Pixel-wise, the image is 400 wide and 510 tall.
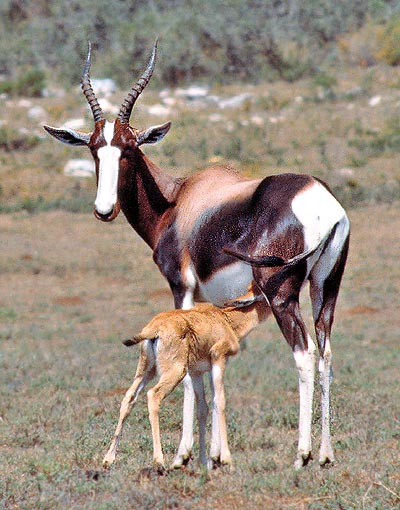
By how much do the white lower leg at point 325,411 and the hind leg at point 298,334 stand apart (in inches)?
5.9

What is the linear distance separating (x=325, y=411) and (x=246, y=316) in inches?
30.8

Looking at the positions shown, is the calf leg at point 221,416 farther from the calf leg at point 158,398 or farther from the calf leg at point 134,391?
the calf leg at point 134,391

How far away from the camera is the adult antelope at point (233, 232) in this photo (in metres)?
6.16

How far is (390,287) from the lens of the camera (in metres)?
15.2

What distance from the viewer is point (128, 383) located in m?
10.1

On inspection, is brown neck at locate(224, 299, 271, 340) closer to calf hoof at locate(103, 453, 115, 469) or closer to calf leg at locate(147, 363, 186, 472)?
calf leg at locate(147, 363, 186, 472)

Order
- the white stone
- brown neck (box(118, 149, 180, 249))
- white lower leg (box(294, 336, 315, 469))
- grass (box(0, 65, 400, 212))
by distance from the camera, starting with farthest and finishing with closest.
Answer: the white stone → grass (box(0, 65, 400, 212)) → brown neck (box(118, 149, 180, 249)) → white lower leg (box(294, 336, 315, 469))

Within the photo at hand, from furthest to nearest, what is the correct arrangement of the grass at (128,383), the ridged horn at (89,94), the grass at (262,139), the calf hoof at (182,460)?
the grass at (262,139), the ridged horn at (89,94), the calf hoof at (182,460), the grass at (128,383)

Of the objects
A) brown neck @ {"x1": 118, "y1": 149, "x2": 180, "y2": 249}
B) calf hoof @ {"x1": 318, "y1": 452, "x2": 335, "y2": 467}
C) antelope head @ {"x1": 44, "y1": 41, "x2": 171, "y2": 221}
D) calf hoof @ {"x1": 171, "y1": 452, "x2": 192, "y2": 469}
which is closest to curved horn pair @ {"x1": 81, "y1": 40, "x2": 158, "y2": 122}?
antelope head @ {"x1": 44, "y1": 41, "x2": 171, "y2": 221}

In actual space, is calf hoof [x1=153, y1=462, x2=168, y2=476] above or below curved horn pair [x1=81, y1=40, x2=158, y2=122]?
below

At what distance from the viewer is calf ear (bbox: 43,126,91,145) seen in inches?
287

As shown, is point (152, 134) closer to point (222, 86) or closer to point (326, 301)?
point (326, 301)

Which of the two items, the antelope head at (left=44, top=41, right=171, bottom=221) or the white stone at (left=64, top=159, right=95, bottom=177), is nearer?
the antelope head at (left=44, top=41, right=171, bottom=221)

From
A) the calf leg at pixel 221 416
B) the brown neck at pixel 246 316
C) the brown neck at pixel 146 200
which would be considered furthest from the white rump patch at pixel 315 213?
the brown neck at pixel 146 200
